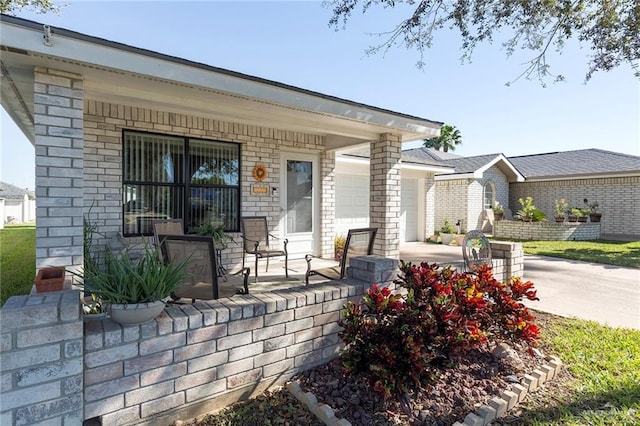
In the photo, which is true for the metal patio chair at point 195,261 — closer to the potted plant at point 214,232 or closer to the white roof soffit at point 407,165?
the potted plant at point 214,232

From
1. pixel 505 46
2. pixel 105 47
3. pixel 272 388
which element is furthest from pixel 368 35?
pixel 272 388

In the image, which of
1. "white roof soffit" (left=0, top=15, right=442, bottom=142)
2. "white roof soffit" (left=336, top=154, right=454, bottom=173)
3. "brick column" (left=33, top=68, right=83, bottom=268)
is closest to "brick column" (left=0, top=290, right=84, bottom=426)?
"brick column" (left=33, top=68, right=83, bottom=268)

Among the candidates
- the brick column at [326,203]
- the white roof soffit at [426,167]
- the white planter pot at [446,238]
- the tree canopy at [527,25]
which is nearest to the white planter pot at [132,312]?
the tree canopy at [527,25]

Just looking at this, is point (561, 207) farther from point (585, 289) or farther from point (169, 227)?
point (169, 227)

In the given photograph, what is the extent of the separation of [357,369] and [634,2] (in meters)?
7.08

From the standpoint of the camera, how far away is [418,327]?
222 centimetres

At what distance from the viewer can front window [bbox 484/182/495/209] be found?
49.5ft

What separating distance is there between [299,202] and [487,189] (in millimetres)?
11560

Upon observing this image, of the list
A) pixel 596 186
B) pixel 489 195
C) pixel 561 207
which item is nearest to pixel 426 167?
pixel 489 195

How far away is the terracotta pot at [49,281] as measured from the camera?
2604 millimetres

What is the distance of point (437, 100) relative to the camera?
9.95 meters

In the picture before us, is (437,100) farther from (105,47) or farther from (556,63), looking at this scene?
(105,47)

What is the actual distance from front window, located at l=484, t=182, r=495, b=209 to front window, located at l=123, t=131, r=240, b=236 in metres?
12.7

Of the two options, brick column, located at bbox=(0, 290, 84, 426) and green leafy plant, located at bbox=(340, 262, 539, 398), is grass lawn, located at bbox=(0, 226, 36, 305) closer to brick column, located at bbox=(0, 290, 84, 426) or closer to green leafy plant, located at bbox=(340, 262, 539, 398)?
brick column, located at bbox=(0, 290, 84, 426)
